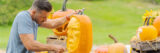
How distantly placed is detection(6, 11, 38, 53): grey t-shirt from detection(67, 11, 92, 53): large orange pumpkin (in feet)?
2.23

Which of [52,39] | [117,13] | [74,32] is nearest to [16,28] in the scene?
[74,32]

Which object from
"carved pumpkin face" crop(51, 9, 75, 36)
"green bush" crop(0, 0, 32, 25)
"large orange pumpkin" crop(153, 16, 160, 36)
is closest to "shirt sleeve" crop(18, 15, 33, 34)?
"carved pumpkin face" crop(51, 9, 75, 36)

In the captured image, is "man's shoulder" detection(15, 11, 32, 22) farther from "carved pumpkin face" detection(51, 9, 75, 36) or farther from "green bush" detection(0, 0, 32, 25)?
"green bush" detection(0, 0, 32, 25)

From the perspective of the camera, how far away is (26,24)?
318 cm

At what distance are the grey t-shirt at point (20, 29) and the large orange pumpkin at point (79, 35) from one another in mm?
678

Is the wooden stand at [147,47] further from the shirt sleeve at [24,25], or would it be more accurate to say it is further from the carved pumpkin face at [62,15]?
the shirt sleeve at [24,25]

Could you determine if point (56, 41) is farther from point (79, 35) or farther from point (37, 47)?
point (37, 47)

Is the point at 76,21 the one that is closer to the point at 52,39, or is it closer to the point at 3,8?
the point at 52,39

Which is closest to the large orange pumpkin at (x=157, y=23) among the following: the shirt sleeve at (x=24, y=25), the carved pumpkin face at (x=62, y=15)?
the carved pumpkin face at (x=62, y=15)

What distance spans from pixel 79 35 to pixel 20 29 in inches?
37.5

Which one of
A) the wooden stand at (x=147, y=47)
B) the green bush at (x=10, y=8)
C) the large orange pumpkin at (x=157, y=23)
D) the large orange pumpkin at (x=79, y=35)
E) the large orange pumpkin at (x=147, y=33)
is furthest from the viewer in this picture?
the green bush at (x=10, y=8)

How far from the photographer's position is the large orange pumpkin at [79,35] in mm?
3875

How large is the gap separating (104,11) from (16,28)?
15.9 meters

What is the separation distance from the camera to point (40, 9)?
3.13 metres
